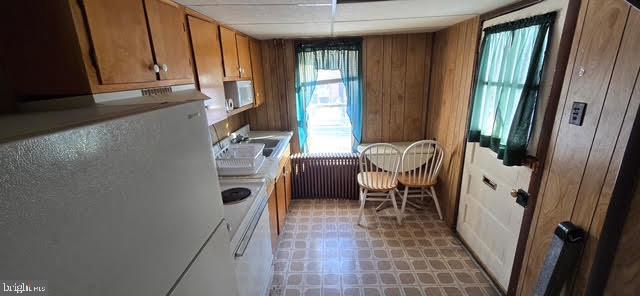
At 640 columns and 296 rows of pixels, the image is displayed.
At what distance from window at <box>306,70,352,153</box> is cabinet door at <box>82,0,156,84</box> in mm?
2388

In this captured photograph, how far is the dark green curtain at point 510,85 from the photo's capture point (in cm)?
159

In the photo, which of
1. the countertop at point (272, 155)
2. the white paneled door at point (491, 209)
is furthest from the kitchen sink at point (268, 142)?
the white paneled door at point (491, 209)

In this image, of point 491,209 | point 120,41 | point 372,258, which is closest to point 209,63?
point 120,41

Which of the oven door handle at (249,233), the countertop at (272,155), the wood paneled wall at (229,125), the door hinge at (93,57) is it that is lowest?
the oven door handle at (249,233)

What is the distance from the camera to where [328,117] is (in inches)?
144

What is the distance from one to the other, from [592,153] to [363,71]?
2.44 metres

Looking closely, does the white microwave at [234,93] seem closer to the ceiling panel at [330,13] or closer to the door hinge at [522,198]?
the ceiling panel at [330,13]

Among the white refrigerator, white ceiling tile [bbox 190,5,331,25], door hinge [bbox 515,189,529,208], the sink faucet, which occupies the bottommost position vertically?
door hinge [bbox 515,189,529,208]

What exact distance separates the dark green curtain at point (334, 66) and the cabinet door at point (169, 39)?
188 cm

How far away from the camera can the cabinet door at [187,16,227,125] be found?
65.7 inches

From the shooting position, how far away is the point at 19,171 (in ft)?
1.18

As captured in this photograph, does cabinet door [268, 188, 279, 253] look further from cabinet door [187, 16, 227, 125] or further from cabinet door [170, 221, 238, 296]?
cabinet door [170, 221, 238, 296]

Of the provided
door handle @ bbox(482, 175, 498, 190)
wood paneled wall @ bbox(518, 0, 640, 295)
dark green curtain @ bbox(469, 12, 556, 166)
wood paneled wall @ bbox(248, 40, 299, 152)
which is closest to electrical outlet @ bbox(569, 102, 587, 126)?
wood paneled wall @ bbox(518, 0, 640, 295)

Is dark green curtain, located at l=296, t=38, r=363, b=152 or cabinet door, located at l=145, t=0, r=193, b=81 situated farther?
dark green curtain, located at l=296, t=38, r=363, b=152
